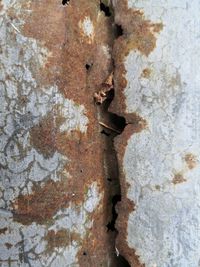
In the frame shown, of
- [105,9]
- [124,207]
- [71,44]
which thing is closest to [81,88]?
[71,44]

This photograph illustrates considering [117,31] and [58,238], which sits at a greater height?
[117,31]

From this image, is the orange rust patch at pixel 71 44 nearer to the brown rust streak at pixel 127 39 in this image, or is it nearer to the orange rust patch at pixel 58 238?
the brown rust streak at pixel 127 39

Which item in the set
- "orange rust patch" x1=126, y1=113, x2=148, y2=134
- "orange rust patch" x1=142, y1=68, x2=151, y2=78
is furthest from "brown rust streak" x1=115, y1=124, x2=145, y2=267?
"orange rust patch" x1=142, y1=68, x2=151, y2=78

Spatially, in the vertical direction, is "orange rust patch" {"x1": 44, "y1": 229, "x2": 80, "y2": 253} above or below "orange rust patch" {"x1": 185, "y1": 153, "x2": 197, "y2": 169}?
below

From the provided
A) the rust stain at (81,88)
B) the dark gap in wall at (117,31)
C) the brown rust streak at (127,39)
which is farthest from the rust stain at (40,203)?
the dark gap in wall at (117,31)

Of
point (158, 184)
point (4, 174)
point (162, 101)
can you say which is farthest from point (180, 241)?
point (4, 174)

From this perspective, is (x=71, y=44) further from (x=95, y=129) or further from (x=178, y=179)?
(x=178, y=179)

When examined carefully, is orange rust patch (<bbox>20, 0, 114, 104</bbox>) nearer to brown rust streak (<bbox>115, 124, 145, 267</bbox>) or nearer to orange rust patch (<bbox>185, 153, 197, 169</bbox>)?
brown rust streak (<bbox>115, 124, 145, 267</bbox>)
